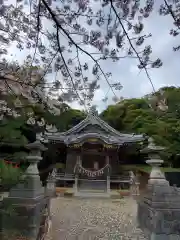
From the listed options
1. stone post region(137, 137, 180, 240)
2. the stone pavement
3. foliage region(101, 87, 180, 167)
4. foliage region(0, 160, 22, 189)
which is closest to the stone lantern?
stone post region(137, 137, 180, 240)

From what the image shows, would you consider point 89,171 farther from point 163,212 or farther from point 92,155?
point 163,212

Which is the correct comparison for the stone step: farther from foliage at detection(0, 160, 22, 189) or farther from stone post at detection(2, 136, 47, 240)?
foliage at detection(0, 160, 22, 189)

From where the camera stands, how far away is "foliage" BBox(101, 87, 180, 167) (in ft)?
26.9

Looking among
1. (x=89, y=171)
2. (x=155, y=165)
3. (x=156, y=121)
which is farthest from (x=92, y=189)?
(x=155, y=165)

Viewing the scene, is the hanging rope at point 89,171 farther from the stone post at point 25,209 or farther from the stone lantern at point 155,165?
the stone post at point 25,209

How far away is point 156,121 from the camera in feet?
34.3

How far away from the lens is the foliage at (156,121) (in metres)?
8.19

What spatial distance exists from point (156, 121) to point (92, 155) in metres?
3.51

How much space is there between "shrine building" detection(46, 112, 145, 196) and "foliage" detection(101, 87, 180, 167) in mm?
825

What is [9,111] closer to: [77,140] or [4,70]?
[4,70]

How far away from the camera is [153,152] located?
4.32m

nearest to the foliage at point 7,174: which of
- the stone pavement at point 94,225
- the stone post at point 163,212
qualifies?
the stone pavement at point 94,225

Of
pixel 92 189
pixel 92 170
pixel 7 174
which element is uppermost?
pixel 92 170

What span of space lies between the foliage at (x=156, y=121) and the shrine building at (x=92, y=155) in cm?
83
